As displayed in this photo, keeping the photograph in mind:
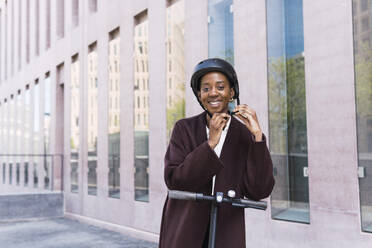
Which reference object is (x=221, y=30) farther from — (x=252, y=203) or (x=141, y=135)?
(x=252, y=203)

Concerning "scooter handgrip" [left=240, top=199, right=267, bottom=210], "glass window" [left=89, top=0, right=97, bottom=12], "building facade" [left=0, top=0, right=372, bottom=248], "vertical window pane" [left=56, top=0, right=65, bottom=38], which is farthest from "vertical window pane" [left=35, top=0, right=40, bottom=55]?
"scooter handgrip" [left=240, top=199, right=267, bottom=210]

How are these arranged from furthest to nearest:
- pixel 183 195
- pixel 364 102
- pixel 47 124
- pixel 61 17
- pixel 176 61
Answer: pixel 47 124, pixel 61 17, pixel 176 61, pixel 364 102, pixel 183 195

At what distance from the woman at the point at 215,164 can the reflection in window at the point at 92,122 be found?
10324 millimetres

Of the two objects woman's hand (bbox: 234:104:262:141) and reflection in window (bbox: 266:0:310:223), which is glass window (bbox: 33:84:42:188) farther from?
woman's hand (bbox: 234:104:262:141)

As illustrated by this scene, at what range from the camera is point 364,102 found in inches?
216

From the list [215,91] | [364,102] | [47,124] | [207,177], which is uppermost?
[47,124]

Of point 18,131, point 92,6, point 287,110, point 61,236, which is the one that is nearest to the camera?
point 287,110

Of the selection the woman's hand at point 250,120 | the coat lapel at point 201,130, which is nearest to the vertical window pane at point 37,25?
the coat lapel at point 201,130

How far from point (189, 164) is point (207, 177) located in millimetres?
100

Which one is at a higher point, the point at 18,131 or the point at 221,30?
the point at 221,30

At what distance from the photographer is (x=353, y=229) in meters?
5.41

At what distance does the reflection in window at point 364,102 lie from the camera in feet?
17.7

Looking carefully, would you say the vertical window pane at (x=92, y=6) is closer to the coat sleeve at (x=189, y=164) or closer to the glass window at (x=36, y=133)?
the glass window at (x=36, y=133)

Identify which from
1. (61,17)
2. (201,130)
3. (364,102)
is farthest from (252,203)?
(61,17)
